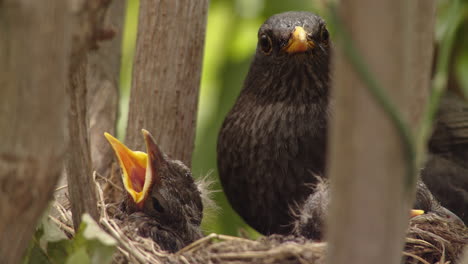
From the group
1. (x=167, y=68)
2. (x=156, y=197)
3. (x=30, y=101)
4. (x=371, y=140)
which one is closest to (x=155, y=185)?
(x=156, y=197)

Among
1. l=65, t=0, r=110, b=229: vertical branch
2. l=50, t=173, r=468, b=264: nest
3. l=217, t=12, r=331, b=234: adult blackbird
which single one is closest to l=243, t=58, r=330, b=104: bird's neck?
l=217, t=12, r=331, b=234: adult blackbird

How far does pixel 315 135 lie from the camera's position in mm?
2488

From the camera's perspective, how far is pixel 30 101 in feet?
3.95

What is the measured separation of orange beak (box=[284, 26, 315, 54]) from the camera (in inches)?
96.7

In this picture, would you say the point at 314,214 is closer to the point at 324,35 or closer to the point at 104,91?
the point at 324,35

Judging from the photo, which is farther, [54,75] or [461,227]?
[461,227]

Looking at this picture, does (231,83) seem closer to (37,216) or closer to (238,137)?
(238,137)

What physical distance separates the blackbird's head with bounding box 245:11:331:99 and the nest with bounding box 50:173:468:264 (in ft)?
2.12

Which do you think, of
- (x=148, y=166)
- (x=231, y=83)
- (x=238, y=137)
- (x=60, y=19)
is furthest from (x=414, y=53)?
(x=231, y=83)

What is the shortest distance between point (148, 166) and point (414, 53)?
1362mm

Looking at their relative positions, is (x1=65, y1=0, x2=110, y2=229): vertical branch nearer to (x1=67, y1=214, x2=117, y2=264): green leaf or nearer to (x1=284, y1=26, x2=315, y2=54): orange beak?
(x1=67, y1=214, x2=117, y2=264): green leaf

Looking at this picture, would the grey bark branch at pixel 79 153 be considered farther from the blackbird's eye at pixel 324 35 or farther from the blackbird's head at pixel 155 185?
the blackbird's eye at pixel 324 35

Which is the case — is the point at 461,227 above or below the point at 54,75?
below

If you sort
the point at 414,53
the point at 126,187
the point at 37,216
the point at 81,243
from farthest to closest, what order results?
the point at 126,187 < the point at 81,243 < the point at 37,216 < the point at 414,53
